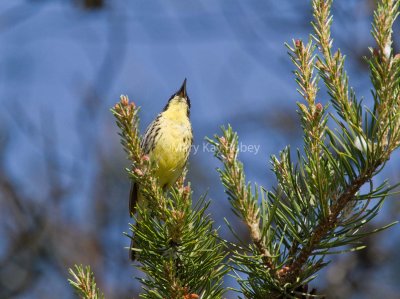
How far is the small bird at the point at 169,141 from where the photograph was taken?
3.88 m

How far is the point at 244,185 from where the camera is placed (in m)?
1.80

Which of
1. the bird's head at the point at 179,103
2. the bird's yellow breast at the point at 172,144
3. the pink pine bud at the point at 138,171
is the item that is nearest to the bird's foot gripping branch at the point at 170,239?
the pink pine bud at the point at 138,171

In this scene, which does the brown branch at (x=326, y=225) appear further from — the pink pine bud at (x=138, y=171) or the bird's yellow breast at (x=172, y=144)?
the bird's yellow breast at (x=172, y=144)

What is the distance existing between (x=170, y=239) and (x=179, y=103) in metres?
2.92

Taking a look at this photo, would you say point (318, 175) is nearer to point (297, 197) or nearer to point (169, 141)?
point (297, 197)

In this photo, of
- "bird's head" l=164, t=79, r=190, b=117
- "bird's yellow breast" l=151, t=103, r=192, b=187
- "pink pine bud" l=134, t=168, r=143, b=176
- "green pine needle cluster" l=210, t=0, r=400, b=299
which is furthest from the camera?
"bird's head" l=164, t=79, r=190, b=117

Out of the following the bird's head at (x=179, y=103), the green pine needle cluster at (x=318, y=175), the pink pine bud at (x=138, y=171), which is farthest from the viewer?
the bird's head at (x=179, y=103)

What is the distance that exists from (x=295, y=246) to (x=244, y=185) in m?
0.24

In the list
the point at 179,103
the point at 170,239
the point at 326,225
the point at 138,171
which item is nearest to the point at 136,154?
the point at 138,171

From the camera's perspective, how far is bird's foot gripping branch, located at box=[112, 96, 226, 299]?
6.12ft

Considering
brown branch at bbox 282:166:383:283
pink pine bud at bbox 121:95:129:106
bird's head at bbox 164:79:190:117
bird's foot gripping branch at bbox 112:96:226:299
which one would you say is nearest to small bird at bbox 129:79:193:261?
bird's head at bbox 164:79:190:117

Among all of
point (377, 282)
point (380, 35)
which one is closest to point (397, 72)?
point (380, 35)

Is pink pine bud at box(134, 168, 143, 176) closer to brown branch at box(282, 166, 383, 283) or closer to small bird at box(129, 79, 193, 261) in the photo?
brown branch at box(282, 166, 383, 283)

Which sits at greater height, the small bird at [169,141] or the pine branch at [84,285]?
the small bird at [169,141]
